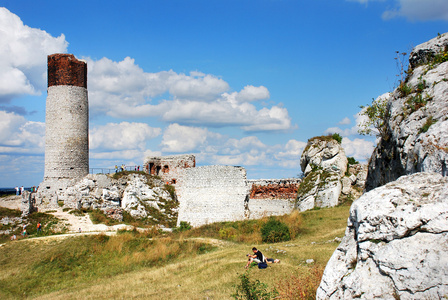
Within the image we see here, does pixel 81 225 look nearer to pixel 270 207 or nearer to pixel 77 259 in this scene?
pixel 77 259

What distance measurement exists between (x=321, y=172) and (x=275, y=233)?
10.7m

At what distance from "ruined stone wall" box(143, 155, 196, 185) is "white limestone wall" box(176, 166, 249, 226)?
7193mm

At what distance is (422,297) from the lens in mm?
3951

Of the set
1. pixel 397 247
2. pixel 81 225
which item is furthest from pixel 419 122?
pixel 81 225

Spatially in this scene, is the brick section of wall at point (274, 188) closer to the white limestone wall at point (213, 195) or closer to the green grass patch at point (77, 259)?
the white limestone wall at point (213, 195)

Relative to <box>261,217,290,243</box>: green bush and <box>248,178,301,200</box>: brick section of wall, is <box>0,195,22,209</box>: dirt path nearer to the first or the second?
<box>248,178,301,200</box>: brick section of wall

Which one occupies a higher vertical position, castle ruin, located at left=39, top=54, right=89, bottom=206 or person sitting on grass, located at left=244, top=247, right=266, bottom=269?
castle ruin, located at left=39, top=54, right=89, bottom=206

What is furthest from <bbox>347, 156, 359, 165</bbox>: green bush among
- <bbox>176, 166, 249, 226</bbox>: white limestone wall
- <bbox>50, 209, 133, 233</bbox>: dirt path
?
<bbox>50, 209, 133, 233</bbox>: dirt path

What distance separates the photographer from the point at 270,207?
27.2m

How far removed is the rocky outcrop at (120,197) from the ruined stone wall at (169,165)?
4.47 feet

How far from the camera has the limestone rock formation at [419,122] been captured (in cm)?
539

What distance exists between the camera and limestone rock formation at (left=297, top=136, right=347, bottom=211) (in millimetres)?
25250

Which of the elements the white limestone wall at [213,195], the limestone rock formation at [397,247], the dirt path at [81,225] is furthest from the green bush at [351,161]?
the limestone rock formation at [397,247]

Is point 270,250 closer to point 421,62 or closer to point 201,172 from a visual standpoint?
point 421,62
